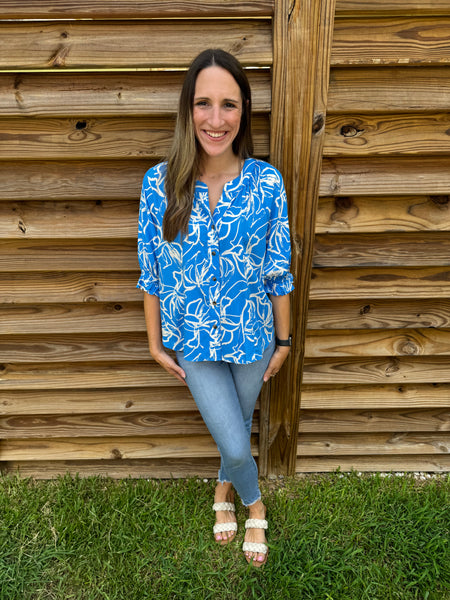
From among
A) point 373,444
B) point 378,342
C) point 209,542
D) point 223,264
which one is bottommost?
point 209,542

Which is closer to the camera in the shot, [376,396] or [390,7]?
[390,7]

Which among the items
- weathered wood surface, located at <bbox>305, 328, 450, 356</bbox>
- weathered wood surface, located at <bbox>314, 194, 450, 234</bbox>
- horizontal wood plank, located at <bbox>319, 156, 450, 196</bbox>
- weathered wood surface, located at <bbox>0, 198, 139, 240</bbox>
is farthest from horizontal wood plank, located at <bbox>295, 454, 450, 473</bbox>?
weathered wood surface, located at <bbox>0, 198, 139, 240</bbox>

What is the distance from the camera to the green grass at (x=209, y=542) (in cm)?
189

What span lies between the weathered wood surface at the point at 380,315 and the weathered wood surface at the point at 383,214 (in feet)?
1.22

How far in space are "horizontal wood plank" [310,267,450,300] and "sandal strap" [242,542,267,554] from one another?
1165 mm

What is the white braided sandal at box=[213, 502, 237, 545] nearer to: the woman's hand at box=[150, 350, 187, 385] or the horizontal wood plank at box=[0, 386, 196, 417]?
the horizontal wood plank at box=[0, 386, 196, 417]

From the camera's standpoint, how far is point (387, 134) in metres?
1.73

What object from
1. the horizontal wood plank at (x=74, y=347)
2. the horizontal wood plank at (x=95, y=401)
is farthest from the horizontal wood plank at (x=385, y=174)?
the horizontal wood plank at (x=95, y=401)

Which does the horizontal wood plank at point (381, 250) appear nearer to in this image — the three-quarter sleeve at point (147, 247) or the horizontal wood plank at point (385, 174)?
the horizontal wood plank at point (385, 174)

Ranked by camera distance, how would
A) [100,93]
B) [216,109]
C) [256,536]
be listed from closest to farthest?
[216,109] < [100,93] < [256,536]

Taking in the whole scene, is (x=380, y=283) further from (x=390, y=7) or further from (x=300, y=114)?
(x=390, y=7)

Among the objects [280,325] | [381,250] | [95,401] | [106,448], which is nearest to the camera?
[280,325]

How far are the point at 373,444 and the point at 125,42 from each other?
2241 mm

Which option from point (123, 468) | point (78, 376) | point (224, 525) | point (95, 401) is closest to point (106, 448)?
point (123, 468)
